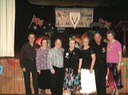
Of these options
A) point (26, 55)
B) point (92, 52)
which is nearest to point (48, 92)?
point (26, 55)

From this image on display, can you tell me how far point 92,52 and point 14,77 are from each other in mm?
2416

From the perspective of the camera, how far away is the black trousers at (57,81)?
23.0ft

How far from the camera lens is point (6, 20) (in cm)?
852

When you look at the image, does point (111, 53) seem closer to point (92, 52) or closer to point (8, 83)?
point (92, 52)

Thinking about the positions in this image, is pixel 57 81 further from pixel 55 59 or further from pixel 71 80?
pixel 55 59

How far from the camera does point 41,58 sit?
23.9ft

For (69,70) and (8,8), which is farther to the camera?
(8,8)

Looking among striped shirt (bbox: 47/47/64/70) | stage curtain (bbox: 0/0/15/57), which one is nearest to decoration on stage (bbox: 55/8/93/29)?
stage curtain (bbox: 0/0/15/57)

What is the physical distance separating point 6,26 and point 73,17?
1.69 meters

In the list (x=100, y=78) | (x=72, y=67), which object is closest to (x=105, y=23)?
(x=100, y=78)

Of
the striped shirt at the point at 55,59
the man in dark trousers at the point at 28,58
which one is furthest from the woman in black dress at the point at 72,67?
the man in dark trousers at the point at 28,58

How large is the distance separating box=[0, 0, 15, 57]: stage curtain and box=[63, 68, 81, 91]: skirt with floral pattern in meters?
2.06

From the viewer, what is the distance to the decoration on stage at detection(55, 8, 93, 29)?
8.87m

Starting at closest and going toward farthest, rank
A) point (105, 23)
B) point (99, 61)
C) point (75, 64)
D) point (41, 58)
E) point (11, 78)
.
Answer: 1. point (75, 64)
2. point (99, 61)
3. point (41, 58)
4. point (11, 78)
5. point (105, 23)
